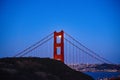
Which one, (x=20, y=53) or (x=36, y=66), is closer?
(x=36, y=66)

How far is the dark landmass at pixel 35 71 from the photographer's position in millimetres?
5777

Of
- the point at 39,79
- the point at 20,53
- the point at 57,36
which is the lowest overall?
the point at 39,79

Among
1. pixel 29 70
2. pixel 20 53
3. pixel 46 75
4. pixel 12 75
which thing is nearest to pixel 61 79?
pixel 46 75

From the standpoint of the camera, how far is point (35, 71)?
6.53 metres

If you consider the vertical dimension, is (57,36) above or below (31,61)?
above

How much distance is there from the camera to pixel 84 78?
280 inches

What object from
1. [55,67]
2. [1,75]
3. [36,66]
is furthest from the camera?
[55,67]

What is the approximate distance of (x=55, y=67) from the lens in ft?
24.6

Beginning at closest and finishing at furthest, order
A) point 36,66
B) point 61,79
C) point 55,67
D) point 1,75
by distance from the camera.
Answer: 1. point 1,75
2. point 61,79
3. point 36,66
4. point 55,67

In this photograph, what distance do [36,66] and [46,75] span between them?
0.77m

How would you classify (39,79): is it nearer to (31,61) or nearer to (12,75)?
(12,75)

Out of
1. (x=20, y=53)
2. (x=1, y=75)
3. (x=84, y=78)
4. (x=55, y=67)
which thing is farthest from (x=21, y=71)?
(x=20, y=53)

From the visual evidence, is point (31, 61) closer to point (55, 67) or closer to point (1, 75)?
point (55, 67)

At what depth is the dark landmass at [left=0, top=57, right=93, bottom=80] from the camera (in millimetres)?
5777
